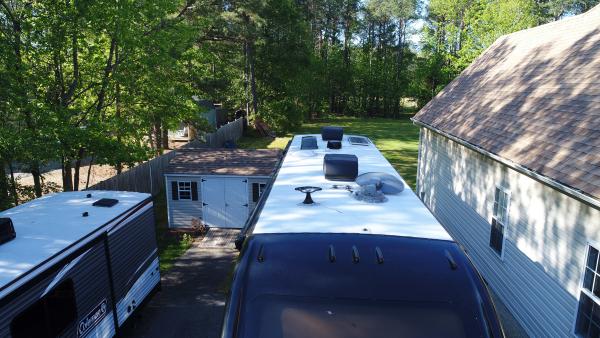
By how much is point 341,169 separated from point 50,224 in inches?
198

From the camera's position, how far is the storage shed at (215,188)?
14148mm

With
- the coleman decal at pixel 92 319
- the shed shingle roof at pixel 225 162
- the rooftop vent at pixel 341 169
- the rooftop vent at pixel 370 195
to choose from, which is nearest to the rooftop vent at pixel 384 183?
the rooftop vent at pixel 370 195

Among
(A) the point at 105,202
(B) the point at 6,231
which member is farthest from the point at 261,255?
(A) the point at 105,202

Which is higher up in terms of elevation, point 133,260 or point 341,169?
point 341,169

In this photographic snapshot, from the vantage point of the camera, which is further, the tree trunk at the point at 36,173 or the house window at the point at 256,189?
the house window at the point at 256,189

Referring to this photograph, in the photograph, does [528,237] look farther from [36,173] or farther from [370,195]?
Answer: [36,173]

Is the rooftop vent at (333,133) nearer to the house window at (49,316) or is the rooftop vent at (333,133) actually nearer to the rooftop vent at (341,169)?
the rooftop vent at (341,169)

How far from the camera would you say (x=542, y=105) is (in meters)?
9.05

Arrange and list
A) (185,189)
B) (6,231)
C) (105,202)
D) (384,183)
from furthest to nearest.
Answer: (185,189) → (105,202) → (384,183) → (6,231)

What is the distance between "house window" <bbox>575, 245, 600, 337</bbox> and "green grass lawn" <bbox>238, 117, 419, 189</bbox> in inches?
554

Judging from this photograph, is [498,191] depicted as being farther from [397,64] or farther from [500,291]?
[397,64]

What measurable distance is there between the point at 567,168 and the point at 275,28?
31405mm

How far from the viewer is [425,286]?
144 inches

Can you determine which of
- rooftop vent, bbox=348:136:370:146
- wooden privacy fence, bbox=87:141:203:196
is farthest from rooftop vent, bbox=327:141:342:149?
wooden privacy fence, bbox=87:141:203:196
